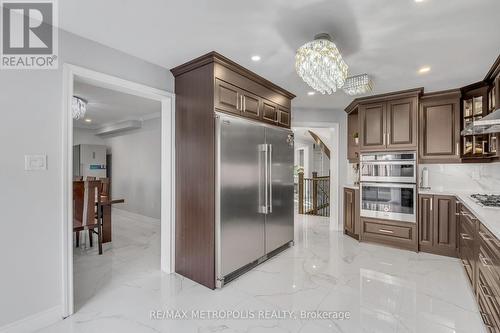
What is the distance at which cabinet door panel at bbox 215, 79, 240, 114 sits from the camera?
104 inches

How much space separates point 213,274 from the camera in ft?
8.58

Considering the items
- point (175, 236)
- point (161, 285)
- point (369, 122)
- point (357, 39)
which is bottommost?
point (161, 285)

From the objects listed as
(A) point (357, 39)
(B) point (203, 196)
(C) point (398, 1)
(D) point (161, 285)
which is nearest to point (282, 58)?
(A) point (357, 39)

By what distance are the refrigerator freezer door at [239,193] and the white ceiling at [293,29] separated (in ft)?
2.64

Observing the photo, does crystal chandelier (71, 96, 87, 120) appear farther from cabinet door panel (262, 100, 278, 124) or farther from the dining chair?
cabinet door panel (262, 100, 278, 124)

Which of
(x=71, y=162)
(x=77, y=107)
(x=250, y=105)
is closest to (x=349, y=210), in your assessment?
(x=250, y=105)

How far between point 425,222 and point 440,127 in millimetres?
1450

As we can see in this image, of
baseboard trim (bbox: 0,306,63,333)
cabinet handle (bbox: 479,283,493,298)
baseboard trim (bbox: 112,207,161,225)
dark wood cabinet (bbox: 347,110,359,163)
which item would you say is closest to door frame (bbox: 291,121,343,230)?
dark wood cabinet (bbox: 347,110,359,163)

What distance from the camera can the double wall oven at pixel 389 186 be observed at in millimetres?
3727

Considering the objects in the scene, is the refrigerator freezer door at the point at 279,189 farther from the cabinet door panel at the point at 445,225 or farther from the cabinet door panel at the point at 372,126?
the cabinet door panel at the point at 445,225

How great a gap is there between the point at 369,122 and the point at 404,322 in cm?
297

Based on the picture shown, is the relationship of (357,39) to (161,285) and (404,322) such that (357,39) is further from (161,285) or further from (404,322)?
(161,285)

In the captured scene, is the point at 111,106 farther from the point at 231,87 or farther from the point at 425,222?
the point at 425,222

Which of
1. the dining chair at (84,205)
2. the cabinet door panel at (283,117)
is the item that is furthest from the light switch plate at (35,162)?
the cabinet door panel at (283,117)
